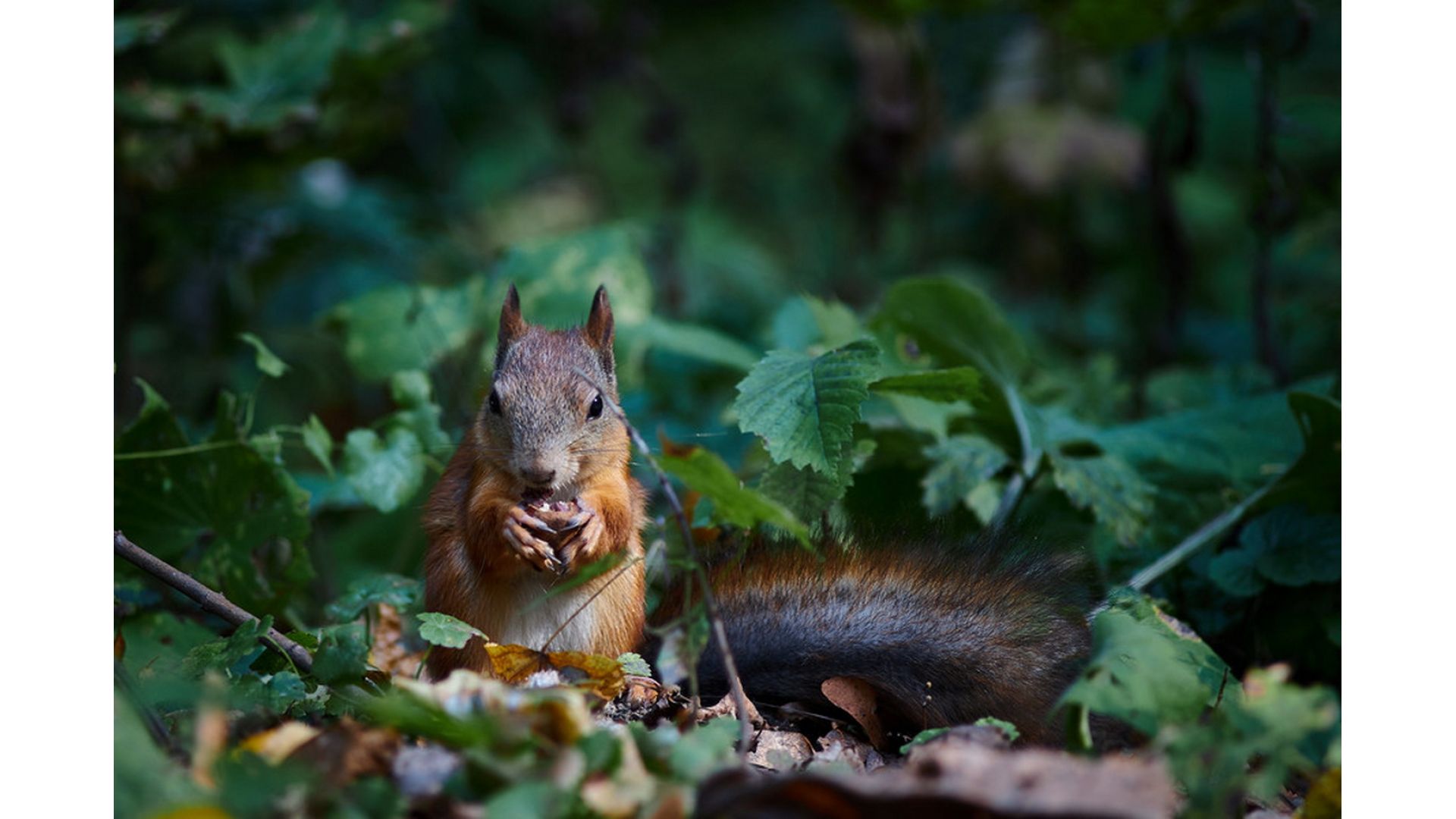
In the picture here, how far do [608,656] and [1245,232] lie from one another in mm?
3549

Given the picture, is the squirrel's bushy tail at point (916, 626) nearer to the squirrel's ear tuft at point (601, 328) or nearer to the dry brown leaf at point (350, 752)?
the squirrel's ear tuft at point (601, 328)

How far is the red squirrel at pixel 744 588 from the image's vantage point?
141 cm

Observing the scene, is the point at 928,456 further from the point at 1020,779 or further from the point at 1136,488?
the point at 1020,779

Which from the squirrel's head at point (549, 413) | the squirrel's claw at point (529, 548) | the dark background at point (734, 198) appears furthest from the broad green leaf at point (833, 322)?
the squirrel's claw at point (529, 548)

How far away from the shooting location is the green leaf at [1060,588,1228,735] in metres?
1.18

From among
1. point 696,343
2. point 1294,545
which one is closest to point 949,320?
point 696,343

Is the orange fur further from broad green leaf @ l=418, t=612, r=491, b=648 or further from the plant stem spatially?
the plant stem

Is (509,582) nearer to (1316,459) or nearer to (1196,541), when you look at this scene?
(1196,541)

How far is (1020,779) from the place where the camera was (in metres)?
0.99

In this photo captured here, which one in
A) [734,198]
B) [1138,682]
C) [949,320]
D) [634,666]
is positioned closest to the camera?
[1138,682]

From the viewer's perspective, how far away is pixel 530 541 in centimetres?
142

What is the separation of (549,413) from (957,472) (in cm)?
65

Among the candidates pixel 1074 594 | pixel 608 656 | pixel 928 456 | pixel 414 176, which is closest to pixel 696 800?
pixel 608 656

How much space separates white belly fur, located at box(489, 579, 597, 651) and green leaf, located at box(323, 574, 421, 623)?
23 centimetres
